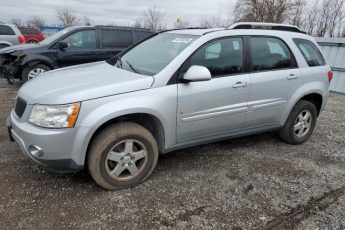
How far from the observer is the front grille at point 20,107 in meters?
2.97

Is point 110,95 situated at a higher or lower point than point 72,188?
higher

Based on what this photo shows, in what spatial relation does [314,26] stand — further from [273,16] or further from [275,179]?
[275,179]

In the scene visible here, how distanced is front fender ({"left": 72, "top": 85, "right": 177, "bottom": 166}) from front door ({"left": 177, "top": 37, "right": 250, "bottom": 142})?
11 cm

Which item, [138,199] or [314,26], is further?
[314,26]

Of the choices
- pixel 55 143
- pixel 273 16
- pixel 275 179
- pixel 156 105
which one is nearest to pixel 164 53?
pixel 156 105

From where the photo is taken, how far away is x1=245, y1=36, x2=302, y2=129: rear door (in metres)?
3.79

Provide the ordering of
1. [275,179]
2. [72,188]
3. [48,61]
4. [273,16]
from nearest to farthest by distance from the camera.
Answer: [72,188]
[275,179]
[48,61]
[273,16]

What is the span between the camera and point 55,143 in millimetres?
2676

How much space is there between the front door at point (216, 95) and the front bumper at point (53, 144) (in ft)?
3.76

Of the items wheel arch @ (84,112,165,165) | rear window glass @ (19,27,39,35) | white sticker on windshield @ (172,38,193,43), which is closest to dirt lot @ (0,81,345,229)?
wheel arch @ (84,112,165,165)

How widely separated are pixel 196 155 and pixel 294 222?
5.22 ft

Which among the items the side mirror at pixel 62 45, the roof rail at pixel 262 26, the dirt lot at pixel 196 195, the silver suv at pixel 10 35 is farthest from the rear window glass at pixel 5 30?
the roof rail at pixel 262 26

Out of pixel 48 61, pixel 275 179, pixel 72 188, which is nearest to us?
pixel 72 188

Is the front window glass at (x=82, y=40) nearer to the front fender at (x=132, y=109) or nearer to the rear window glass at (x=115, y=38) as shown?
the rear window glass at (x=115, y=38)
